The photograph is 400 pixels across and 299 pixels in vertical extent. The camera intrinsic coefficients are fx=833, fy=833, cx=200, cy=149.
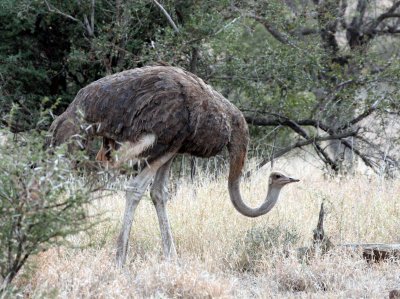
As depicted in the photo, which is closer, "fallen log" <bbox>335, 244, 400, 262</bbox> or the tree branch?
"fallen log" <bbox>335, 244, 400, 262</bbox>

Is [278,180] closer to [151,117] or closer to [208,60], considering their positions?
[151,117]

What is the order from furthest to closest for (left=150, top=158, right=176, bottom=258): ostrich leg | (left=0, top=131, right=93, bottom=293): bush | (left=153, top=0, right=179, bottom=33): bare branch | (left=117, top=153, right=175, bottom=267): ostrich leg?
(left=153, top=0, right=179, bottom=33): bare branch < (left=150, top=158, right=176, bottom=258): ostrich leg < (left=117, top=153, right=175, bottom=267): ostrich leg < (left=0, top=131, right=93, bottom=293): bush

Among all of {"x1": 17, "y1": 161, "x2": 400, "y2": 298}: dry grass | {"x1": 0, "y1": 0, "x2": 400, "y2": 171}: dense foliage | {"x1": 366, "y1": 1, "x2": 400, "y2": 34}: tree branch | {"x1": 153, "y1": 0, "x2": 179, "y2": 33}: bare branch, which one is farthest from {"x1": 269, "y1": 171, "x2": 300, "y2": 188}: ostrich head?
{"x1": 366, "y1": 1, "x2": 400, "y2": 34}: tree branch

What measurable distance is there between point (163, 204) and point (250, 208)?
696 mm

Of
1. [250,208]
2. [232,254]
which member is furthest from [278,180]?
[232,254]

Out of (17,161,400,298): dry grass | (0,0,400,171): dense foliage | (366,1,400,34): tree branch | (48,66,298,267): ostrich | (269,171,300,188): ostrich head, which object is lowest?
(17,161,400,298): dry grass

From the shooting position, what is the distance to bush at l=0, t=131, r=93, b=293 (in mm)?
4137

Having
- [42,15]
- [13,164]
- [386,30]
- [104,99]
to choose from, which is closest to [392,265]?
[104,99]

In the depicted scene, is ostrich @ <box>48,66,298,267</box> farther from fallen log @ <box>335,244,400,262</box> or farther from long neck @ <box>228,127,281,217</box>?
fallen log @ <box>335,244,400,262</box>

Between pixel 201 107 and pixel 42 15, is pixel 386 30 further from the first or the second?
pixel 201 107

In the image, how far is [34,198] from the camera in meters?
4.27

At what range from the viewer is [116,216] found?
279 inches

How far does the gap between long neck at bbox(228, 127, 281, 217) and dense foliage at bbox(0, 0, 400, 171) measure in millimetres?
2494

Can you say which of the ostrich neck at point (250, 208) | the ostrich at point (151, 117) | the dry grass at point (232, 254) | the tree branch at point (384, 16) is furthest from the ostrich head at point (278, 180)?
the tree branch at point (384, 16)
